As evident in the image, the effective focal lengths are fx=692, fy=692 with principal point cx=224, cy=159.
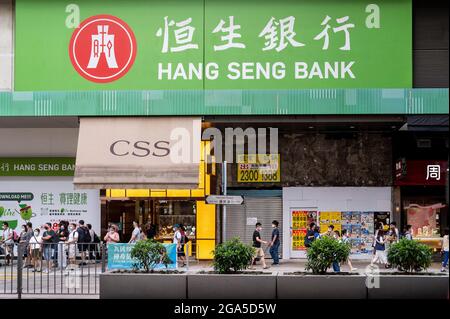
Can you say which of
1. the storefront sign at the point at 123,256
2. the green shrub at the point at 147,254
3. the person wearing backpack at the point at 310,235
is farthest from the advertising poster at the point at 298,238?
the green shrub at the point at 147,254

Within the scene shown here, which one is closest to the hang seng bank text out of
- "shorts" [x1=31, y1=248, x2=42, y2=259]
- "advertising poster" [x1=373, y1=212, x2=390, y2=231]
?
"advertising poster" [x1=373, y1=212, x2=390, y2=231]

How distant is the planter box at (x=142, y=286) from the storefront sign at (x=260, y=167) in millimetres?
11101

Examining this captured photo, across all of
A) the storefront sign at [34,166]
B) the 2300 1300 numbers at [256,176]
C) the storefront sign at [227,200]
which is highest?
the storefront sign at [34,166]

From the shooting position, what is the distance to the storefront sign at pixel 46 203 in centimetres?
2684

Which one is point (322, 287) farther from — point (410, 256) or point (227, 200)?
point (227, 200)

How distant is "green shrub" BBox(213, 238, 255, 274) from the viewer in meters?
15.5

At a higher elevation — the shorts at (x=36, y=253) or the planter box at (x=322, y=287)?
the shorts at (x=36, y=253)

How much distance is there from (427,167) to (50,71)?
44.7 feet

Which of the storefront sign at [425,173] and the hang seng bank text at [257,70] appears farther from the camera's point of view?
the storefront sign at [425,173]

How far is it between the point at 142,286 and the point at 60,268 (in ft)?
8.91

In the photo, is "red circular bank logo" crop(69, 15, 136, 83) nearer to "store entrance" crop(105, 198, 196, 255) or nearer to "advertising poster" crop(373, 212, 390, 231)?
"store entrance" crop(105, 198, 196, 255)

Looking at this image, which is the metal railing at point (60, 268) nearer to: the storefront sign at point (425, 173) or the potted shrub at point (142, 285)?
the potted shrub at point (142, 285)

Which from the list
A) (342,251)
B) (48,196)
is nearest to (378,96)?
(342,251)

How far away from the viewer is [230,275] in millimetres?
15148
